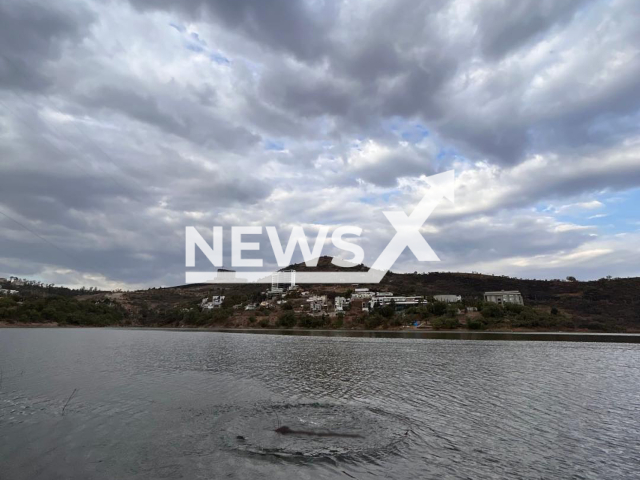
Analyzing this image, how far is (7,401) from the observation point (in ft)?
63.5

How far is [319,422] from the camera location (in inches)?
629

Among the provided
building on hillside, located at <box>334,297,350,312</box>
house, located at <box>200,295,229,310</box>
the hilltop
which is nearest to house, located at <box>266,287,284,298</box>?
the hilltop

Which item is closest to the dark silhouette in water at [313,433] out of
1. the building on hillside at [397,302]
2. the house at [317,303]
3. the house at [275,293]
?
the building on hillside at [397,302]

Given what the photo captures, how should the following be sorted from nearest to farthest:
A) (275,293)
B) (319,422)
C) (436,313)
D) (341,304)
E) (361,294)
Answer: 1. (319,422)
2. (436,313)
3. (341,304)
4. (361,294)
5. (275,293)

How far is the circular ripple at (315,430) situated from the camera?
12.8 meters

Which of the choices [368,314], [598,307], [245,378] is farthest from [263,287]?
[245,378]

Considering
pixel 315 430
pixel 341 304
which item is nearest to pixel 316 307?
pixel 341 304

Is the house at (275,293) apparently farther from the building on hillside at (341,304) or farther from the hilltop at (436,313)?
the building on hillside at (341,304)

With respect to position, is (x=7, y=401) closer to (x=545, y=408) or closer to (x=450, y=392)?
(x=450, y=392)

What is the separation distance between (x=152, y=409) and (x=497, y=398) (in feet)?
57.5

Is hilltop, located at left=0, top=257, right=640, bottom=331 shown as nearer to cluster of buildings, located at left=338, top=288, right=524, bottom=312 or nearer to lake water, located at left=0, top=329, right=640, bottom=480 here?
cluster of buildings, located at left=338, top=288, right=524, bottom=312

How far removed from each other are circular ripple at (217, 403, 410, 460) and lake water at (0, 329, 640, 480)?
8 cm

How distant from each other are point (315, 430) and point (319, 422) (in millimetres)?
1156

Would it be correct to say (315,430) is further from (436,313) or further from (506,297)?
(506,297)
